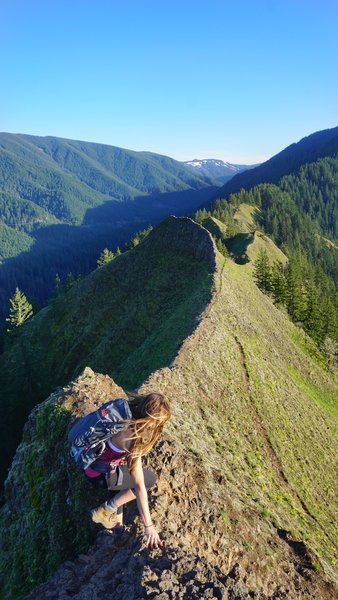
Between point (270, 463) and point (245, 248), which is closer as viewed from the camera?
point (270, 463)

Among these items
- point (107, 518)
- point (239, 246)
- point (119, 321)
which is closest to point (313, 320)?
point (119, 321)

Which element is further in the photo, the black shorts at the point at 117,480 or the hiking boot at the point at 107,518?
the hiking boot at the point at 107,518

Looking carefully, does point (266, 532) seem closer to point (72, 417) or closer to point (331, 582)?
point (331, 582)

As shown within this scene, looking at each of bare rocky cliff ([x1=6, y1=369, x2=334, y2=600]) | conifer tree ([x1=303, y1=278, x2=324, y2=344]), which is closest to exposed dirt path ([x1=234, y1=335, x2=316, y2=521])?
bare rocky cliff ([x1=6, y1=369, x2=334, y2=600])

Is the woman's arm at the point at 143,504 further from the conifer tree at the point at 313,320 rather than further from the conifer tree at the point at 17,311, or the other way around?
the conifer tree at the point at 17,311

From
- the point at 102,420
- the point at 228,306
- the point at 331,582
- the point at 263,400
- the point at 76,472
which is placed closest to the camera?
the point at 102,420

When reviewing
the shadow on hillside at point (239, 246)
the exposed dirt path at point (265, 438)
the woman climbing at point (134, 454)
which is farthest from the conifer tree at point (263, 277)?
the woman climbing at point (134, 454)

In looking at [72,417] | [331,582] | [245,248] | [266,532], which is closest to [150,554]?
[72,417]

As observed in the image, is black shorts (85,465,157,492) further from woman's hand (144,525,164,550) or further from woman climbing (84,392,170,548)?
woman's hand (144,525,164,550)

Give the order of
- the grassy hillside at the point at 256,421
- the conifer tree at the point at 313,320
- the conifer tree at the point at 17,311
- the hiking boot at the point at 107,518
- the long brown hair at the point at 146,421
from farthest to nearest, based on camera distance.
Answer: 1. the conifer tree at the point at 17,311
2. the conifer tree at the point at 313,320
3. the grassy hillside at the point at 256,421
4. the hiking boot at the point at 107,518
5. the long brown hair at the point at 146,421
